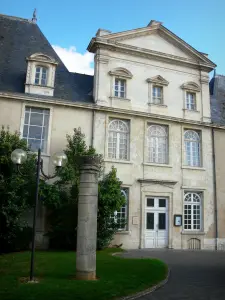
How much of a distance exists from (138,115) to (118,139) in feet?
5.97

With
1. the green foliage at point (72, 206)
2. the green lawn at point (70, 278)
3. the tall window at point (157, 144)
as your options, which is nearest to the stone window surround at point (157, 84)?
the tall window at point (157, 144)

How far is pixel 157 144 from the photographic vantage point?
61.4 feet

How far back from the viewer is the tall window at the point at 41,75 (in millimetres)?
17422

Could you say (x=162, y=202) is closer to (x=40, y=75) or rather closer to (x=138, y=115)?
(x=138, y=115)

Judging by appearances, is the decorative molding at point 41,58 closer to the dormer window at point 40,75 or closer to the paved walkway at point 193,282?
the dormer window at point 40,75

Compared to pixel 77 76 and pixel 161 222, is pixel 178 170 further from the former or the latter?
pixel 77 76

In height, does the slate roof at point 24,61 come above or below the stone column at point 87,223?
above

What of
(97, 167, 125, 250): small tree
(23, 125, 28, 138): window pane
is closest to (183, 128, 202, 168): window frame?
(97, 167, 125, 250): small tree

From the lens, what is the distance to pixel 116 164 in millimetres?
17344

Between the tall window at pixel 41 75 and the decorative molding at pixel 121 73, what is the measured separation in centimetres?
373

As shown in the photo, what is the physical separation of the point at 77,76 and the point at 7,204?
9324mm

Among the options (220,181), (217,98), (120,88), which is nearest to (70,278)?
(120,88)

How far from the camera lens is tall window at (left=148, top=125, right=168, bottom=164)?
18500 millimetres

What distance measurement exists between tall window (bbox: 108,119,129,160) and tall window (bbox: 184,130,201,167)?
3.84 metres
